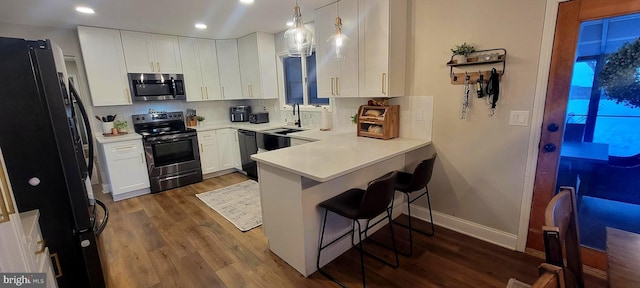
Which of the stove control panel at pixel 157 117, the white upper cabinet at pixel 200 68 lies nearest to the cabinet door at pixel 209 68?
the white upper cabinet at pixel 200 68

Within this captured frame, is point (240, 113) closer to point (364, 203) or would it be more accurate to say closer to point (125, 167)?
Result: point (125, 167)

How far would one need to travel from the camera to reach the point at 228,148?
462cm

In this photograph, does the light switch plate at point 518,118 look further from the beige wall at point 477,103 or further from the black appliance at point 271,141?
the black appliance at point 271,141

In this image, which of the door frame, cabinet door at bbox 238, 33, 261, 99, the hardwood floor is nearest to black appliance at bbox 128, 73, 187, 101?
cabinet door at bbox 238, 33, 261, 99

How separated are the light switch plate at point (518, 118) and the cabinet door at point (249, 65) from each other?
3.48 metres

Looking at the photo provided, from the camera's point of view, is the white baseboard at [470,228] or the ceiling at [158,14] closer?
the white baseboard at [470,228]

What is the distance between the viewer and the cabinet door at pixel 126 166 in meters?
3.54

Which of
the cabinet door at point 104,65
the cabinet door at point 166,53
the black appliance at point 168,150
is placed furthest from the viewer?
the cabinet door at point 166,53

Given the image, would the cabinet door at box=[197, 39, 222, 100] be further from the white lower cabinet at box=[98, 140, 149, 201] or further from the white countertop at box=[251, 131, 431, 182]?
the white countertop at box=[251, 131, 431, 182]

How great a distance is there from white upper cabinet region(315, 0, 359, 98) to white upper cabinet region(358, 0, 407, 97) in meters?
0.10

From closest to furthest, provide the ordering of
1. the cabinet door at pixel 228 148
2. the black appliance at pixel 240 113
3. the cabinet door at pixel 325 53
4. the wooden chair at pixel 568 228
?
the wooden chair at pixel 568 228 < the cabinet door at pixel 325 53 < the cabinet door at pixel 228 148 < the black appliance at pixel 240 113

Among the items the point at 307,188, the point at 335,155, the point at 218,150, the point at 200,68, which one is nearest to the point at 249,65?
the point at 200,68

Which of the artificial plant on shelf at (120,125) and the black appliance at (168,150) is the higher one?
the artificial plant on shelf at (120,125)

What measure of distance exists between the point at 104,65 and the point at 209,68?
4.60 feet
